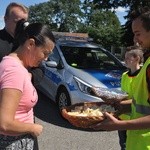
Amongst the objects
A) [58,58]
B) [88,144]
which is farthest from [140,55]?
A: [58,58]

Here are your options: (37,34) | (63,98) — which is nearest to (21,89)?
(37,34)

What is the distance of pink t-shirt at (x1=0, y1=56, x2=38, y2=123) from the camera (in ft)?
7.32

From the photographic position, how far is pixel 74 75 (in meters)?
7.38

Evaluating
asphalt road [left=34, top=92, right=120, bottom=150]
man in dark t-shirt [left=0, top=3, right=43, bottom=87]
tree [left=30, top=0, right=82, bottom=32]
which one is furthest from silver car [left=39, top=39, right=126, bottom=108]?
tree [left=30, top=0, right=82, bottom=32]

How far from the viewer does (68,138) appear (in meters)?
6.48

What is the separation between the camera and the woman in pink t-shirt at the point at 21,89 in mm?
2189

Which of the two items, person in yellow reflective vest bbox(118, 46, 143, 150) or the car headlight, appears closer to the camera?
person in yellow reflective vest bbox(118, 46, 143, 150)

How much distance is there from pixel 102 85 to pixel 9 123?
487 centimetres

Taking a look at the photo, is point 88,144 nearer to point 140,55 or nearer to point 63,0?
point 140,55

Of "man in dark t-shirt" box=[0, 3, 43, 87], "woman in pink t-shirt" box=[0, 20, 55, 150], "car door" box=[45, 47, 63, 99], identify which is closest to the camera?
"woman in pink t-shirt" box=[0, 20, 55, 150]

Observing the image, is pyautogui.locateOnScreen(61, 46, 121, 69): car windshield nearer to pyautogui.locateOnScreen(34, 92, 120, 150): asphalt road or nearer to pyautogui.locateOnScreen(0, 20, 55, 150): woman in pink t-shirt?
pyautogui.locateOnScreen(34, 92, 120, 150): asphalt road

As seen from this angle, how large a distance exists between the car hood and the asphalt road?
89 cm

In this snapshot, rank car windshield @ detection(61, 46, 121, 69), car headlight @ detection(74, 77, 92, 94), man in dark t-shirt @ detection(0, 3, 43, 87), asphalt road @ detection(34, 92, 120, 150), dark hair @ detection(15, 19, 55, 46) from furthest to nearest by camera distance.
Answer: car windshield @ detection(61, 46, 121, 69) → car headlight @ detection(74, 77, 92, 94) → asphalt road @ detection(34, 92, 120, 150) → man in dark t-shirt @ detection(0, 3, 43, 87) → dark hair @ detection(15, 19, 55, 46)

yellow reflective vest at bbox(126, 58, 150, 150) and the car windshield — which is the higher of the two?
yellow reflective vest at bbox(126, 58, 150, 150)
